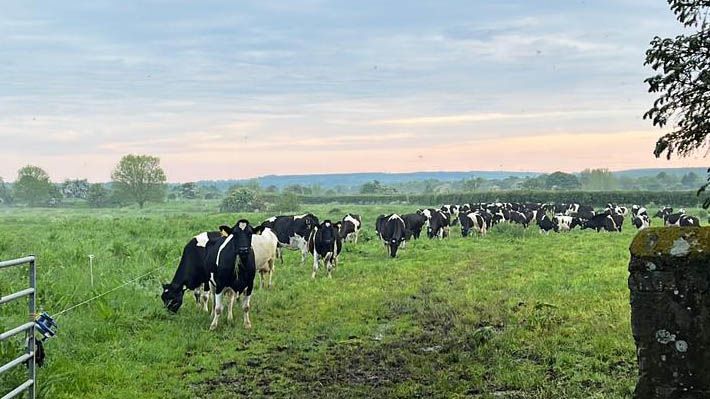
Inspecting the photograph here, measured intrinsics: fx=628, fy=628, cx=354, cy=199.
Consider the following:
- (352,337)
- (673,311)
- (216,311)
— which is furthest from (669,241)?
(216,311)

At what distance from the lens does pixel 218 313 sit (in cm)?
1184

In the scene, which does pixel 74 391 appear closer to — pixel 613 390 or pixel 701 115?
pixel 613 390

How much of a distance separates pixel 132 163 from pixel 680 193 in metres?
70.1

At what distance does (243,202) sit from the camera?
7625 cm

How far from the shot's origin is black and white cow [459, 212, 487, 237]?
36428mm

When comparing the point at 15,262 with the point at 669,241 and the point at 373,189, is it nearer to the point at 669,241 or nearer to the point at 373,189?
the point at 669,241

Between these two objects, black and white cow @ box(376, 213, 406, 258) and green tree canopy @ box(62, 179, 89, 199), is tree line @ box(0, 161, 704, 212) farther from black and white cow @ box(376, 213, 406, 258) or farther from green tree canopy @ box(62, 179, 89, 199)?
black and white cow @ box(376, 213, 406, 258)

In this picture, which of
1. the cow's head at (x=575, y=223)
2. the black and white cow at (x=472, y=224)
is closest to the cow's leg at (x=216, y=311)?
the black and white cow at (x=472, y=224)

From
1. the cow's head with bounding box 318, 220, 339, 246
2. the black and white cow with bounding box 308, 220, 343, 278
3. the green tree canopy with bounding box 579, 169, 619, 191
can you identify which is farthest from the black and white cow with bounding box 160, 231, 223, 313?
the green tree canopy with bounding box 579, 169, 619, 191

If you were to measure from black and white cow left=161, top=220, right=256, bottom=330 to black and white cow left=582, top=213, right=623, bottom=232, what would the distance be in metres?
32.8

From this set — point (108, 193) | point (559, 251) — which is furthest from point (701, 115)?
point (108, 193)

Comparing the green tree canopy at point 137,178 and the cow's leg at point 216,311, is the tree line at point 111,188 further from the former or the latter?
the cow's leg at point 216,311

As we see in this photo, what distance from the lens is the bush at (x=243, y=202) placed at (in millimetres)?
75188

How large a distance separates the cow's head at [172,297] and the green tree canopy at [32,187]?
95927 millimetres
